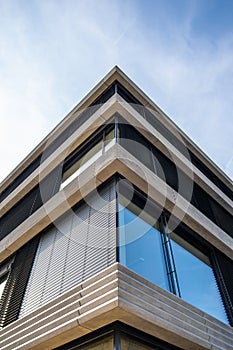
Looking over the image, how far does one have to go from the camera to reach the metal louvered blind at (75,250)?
162 inches

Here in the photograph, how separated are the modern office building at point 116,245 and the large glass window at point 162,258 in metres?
0.02

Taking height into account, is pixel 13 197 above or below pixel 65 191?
above

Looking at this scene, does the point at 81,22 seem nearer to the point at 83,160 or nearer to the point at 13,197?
the point at 83,160

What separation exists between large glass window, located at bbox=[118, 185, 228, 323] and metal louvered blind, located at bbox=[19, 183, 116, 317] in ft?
0.69

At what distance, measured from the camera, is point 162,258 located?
4680mm

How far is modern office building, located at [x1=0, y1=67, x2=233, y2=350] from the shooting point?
335 centimetres

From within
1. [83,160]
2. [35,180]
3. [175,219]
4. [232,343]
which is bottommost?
[232,343]

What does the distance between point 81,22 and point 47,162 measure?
3.70m

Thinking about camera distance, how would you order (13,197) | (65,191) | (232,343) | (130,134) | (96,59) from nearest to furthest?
(232,343) → (65,191) → (130,134) → (96,59) → (13,197)

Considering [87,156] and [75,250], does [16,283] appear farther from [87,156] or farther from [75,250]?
[87,156]

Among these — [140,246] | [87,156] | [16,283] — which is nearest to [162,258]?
[140,246]

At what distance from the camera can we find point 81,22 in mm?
7504

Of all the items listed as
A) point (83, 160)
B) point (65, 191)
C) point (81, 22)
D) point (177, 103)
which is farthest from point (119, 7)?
point (65, 191)

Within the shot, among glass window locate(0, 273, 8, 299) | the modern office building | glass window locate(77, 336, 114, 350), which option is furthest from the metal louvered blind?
glass window locate(0, 273, 8, 299)
